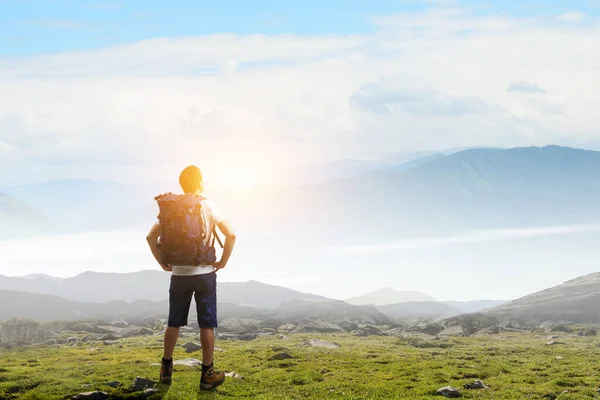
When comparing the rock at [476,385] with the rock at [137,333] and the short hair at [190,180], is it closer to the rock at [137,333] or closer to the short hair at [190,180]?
the short hair at [190,180]

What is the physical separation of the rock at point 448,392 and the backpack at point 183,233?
36.1ft

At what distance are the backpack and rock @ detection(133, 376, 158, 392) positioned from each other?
20.0 ft

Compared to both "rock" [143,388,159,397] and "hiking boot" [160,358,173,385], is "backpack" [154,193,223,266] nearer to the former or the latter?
"hiking boot" [160,358,173,385]

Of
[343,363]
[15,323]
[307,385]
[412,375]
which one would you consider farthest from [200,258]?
[15,323]

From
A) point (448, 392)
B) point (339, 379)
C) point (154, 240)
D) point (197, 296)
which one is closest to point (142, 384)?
point (197, 296)

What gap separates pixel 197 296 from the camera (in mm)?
18297

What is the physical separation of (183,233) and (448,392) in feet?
40.4

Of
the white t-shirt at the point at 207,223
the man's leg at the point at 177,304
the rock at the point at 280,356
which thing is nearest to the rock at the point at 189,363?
the rock at the point at 280,356

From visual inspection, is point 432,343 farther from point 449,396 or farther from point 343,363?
point 449,396

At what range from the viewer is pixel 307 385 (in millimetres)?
24984

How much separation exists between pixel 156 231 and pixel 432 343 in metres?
52.4

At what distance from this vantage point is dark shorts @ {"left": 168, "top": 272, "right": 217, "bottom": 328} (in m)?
18.1

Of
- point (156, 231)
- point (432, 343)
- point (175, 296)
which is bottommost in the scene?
point (432, 343)

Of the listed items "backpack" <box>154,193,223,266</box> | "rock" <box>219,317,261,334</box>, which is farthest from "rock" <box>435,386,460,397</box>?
"rock" <box>219,317,261,334</box>
